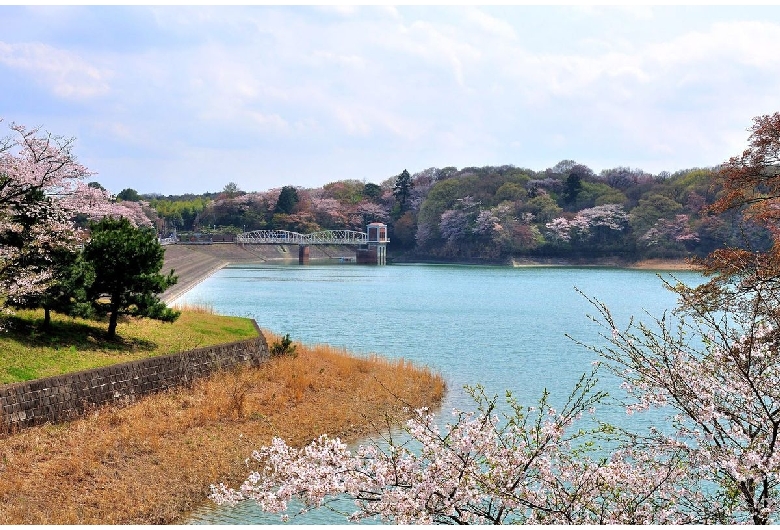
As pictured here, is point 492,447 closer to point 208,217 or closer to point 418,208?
point 418,208

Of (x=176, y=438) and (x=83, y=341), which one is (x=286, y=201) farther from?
(x=176, y=438)

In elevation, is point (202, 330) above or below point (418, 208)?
below

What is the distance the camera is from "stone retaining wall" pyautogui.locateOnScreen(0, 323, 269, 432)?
12680 mm

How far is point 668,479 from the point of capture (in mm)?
5918

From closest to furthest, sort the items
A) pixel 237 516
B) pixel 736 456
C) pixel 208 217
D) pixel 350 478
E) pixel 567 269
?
pixel 736 456
pixel 350 478
pixel 237 516
pixel 567 269
pixel 208 217

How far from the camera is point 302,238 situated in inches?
4149

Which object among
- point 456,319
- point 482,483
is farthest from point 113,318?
point 456,319

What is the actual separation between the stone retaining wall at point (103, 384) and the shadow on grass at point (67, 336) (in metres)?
1.12

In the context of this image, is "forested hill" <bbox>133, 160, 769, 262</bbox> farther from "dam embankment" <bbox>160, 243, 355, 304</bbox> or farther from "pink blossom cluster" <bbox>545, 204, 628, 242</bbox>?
"dam embankment" <bbox>160, 243, 355, 304</bbox>

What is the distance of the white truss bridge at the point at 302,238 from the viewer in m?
102

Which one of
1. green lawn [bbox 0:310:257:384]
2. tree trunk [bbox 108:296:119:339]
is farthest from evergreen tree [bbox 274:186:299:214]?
tree trunk [bbox 108:296:119:339]

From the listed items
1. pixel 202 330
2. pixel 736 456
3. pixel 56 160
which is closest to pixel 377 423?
pixel 202 330

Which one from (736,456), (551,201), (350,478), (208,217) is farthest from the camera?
(208,217)

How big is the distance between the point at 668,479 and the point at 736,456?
2.13 feet
